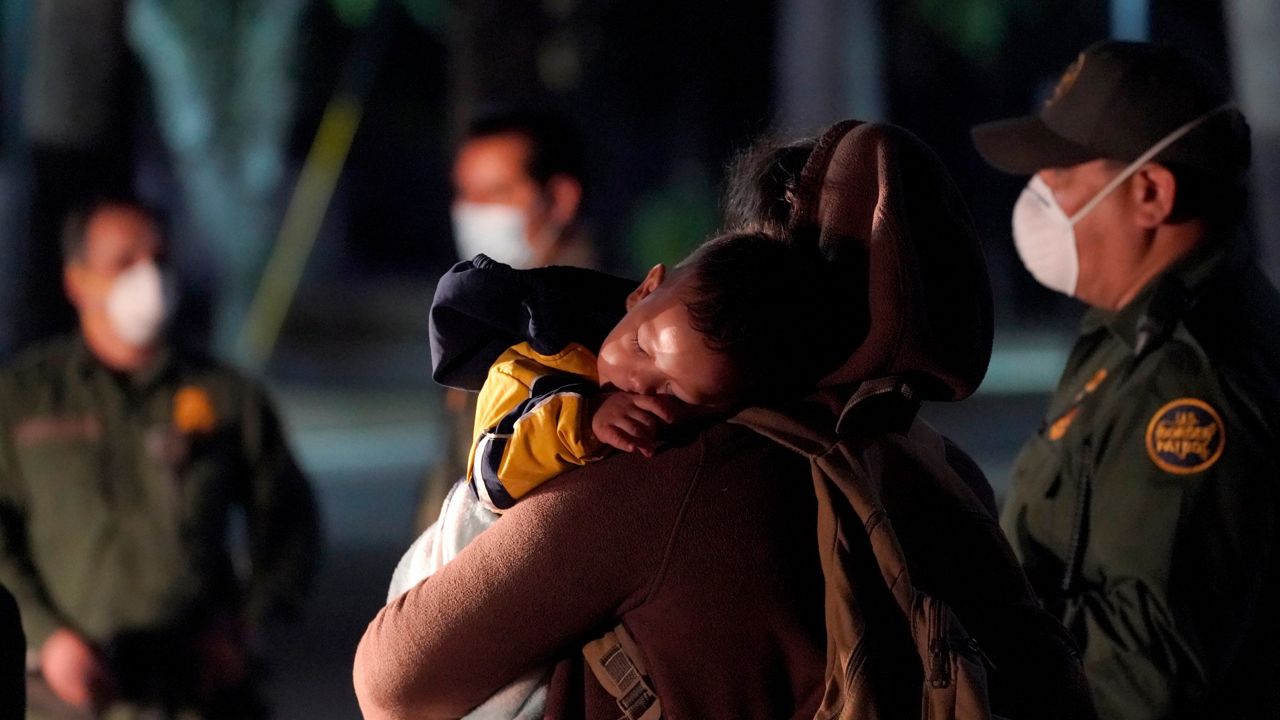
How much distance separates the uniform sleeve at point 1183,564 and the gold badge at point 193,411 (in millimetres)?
2277

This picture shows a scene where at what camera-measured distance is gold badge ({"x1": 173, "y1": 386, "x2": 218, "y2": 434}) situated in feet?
12.0

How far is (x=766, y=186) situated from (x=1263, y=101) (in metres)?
3.70

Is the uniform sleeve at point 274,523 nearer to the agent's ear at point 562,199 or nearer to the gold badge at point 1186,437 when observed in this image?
the agent's ear at point 562,199

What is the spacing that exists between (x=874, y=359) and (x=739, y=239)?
0.19 m

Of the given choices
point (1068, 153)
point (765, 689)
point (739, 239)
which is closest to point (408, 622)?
point (765, 689)

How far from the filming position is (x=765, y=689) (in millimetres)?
1439

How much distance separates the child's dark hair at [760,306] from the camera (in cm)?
141

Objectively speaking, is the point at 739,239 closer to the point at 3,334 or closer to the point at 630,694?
the point at 630,694

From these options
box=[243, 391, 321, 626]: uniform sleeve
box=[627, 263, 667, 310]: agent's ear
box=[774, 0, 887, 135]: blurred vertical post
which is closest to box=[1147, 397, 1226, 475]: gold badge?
box=[627, 263, 667, 310]: agent's ear

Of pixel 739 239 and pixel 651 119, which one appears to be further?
pixel 651 119

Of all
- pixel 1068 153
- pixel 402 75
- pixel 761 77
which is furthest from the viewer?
pixel 402 75

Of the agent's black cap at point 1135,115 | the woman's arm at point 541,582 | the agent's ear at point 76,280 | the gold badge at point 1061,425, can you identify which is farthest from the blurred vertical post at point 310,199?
the woman's arm at point 541,582

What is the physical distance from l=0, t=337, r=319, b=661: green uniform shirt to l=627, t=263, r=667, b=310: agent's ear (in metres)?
2.35

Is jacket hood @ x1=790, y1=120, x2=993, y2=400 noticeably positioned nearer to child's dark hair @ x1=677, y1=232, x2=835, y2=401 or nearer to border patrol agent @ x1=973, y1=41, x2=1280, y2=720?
child's dark hair @ x1=677, y1=232, x2=835, y2=401
